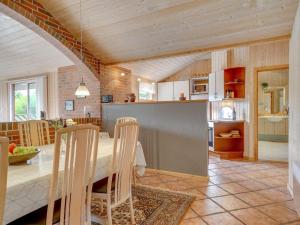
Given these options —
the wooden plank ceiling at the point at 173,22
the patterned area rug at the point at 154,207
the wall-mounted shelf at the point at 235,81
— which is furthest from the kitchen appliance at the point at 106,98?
the wall-mounted shelf at the point at 235,81

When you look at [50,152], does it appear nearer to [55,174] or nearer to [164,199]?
[55,174]

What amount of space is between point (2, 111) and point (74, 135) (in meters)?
6.90

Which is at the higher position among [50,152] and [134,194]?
[50,152]

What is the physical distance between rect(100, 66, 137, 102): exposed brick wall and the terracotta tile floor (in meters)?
1.97

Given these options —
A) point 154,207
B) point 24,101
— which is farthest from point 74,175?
point 24,101

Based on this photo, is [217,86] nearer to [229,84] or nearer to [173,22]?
[229,84]

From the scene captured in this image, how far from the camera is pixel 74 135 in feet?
3.92

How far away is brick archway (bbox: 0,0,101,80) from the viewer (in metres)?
2.77

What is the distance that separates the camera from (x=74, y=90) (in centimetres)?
518

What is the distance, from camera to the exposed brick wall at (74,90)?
4.36m

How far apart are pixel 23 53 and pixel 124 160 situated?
4.31 meters

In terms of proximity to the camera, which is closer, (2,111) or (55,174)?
(55,174)

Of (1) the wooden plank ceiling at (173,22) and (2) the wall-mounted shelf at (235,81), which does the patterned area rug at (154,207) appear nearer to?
(1) the wooden plank ceiling at (173,22)

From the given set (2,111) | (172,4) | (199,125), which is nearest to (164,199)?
(199,125)
